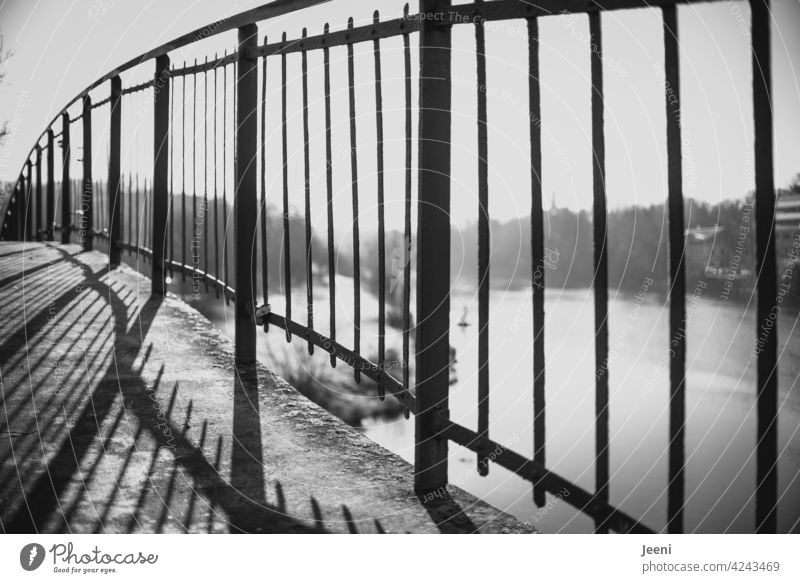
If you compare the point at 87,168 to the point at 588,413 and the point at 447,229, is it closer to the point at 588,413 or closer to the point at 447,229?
the point at 447,229

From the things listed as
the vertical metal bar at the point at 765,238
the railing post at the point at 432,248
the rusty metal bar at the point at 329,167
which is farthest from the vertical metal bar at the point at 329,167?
the vertical metal bar at the point at 765,238

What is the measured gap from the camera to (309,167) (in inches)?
146

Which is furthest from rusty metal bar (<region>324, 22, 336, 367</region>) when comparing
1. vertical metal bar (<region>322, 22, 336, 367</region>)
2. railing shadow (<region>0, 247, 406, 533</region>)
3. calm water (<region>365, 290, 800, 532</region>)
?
calm water (<region>365, 290, 800, 532</region>)

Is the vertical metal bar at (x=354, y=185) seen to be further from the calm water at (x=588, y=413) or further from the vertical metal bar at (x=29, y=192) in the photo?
the calm water at (x=588, y=413)

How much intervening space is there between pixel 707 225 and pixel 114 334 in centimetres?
390

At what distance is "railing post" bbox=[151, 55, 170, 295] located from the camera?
635cm

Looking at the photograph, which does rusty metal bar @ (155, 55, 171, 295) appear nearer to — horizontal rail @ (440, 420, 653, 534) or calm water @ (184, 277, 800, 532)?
horizontal rail @ (440, 420, 653, 534)

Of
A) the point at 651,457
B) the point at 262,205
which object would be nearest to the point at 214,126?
the point at 262,205

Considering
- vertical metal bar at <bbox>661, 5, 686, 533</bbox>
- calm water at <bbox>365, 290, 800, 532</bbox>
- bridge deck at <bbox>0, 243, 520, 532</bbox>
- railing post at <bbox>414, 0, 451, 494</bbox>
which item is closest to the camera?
vertical metal bar at <bbox>661, 5, 686, 533</bbox>

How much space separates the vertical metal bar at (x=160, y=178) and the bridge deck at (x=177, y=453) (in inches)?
78.8

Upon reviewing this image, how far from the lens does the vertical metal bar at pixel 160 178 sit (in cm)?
638
